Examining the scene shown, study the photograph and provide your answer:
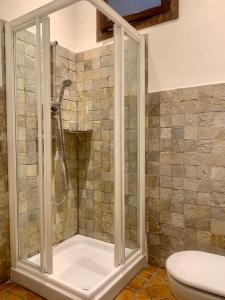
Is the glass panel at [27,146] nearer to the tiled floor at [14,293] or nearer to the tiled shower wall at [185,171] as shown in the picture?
the tiled floor at [14,293]

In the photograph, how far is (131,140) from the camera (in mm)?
1839

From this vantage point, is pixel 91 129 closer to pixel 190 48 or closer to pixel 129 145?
pixel 129 145

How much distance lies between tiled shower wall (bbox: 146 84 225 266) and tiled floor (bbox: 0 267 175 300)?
0.20m

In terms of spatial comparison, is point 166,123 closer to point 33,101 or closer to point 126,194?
point 126,194

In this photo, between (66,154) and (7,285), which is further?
(66,154)

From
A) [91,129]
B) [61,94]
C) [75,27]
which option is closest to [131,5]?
[75,27]

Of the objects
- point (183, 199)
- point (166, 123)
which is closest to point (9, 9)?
point (166, 123)

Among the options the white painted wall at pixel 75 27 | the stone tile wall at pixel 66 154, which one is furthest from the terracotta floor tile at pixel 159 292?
the white painted wall at pixel 75 27

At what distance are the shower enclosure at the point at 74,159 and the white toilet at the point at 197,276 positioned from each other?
18.2 inches

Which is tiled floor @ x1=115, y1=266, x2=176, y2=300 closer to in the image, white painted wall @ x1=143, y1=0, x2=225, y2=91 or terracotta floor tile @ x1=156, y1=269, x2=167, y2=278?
terracotta floor tile @ x1=156, y1=269, x2=167, y2=278

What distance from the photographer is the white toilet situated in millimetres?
1182

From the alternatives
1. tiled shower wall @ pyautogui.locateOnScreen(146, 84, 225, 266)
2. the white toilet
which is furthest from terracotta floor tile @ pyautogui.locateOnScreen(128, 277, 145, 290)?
the white toilet

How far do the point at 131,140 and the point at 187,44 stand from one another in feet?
2.64

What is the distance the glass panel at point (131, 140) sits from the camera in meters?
1.77
